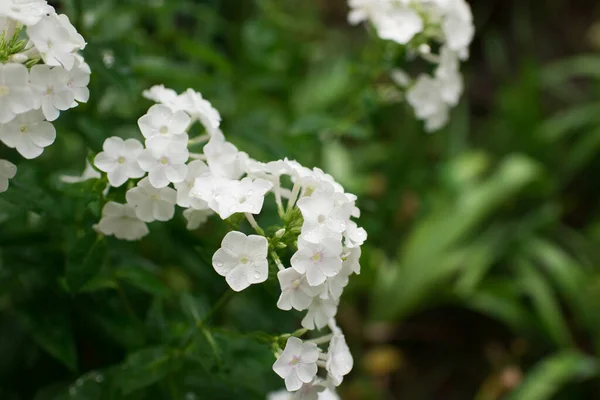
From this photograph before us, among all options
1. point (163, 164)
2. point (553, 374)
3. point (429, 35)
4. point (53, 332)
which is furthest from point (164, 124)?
point (553, 374)

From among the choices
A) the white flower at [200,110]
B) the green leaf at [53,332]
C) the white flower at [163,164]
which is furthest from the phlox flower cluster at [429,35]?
the green leaf at [53,332]

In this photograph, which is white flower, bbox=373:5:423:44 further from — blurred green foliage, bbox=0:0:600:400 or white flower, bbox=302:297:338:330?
white flower, bbox=302:297:338:330

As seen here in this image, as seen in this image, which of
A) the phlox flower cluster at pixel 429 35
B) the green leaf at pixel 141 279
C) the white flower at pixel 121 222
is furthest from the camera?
the phlox flower cluster at pixel 429 35

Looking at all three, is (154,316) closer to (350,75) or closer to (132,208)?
(132,208)

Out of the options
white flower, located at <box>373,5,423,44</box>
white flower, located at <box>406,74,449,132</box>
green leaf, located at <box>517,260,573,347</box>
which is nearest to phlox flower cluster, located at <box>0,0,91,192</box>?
white flower, located at <box>373,5,423,44</box>

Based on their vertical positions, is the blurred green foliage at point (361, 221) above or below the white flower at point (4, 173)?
above

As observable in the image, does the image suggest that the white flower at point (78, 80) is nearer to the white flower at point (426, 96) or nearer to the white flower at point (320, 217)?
the white flower at point (320, 217)

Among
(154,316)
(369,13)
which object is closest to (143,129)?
(154,316)
